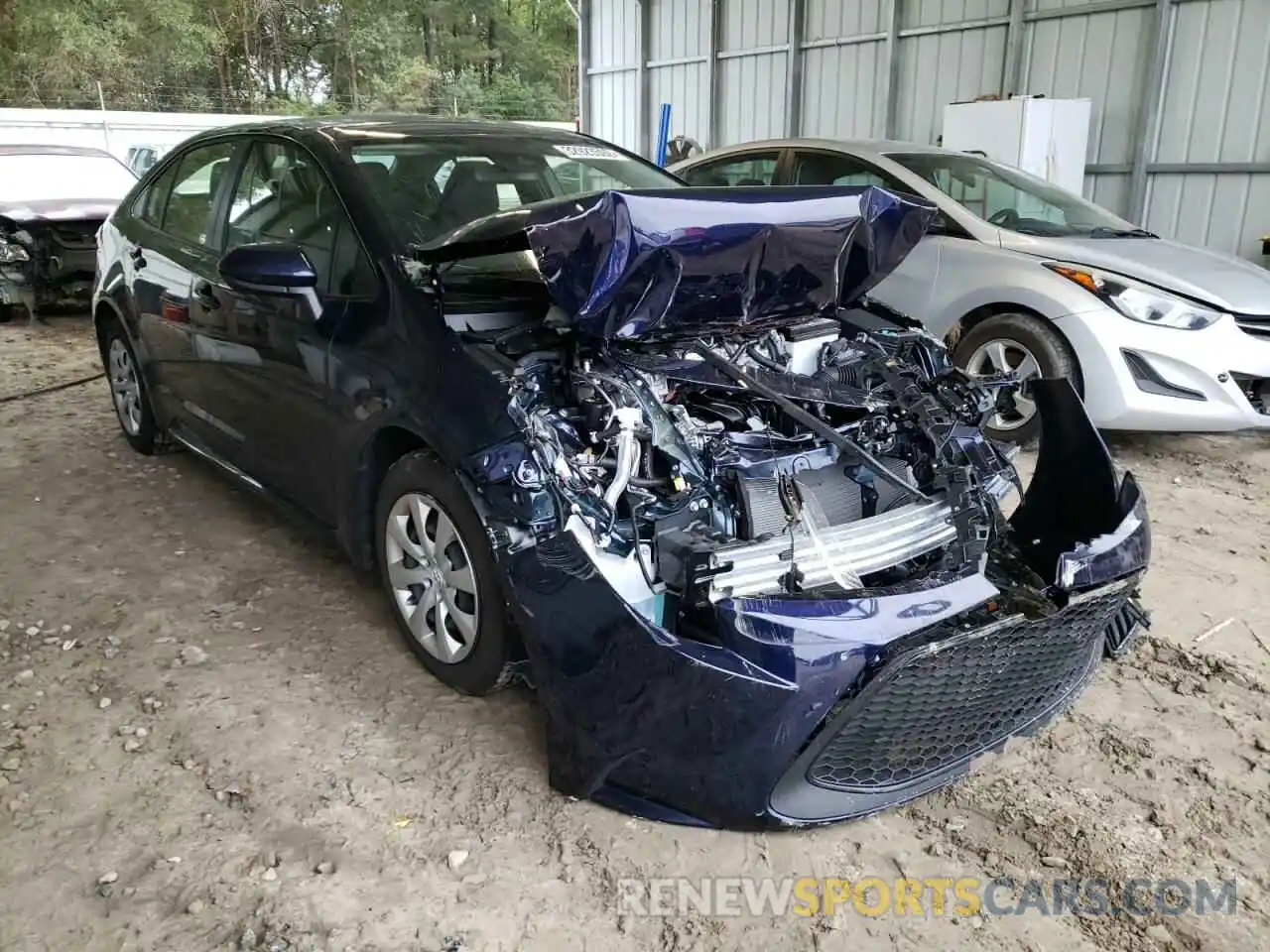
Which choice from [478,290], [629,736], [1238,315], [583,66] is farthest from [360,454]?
[583,66]

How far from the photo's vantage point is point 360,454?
110 inches

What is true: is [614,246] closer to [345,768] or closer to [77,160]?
[345,768]

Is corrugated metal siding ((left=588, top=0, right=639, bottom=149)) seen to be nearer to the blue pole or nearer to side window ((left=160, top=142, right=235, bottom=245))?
the blue pole

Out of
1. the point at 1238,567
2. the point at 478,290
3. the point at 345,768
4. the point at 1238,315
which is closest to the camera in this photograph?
the point at 345,768

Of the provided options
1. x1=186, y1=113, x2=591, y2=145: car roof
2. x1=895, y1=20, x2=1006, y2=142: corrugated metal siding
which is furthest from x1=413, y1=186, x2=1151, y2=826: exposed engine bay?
x1=895, y1=20, x2=1006, y2=142: corrugated metal siding

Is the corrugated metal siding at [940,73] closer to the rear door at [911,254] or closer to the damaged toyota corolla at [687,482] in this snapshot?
the rear door at [911,254]

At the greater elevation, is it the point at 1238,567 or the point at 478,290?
A: the point at 478,290

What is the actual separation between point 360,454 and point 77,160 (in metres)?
7.74

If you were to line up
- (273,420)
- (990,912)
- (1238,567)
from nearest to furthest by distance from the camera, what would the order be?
(990,912)
(273,420)
(1238,567)

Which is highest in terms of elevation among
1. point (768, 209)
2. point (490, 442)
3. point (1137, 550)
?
point (768, 209)

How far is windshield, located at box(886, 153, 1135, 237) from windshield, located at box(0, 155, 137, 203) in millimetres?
6294

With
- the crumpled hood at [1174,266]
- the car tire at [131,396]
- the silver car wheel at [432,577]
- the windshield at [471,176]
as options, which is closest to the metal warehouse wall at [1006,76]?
the crumpled hood at [1174,266]

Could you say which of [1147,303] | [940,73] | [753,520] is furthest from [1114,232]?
[940,73]

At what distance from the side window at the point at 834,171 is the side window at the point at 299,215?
3.11m
